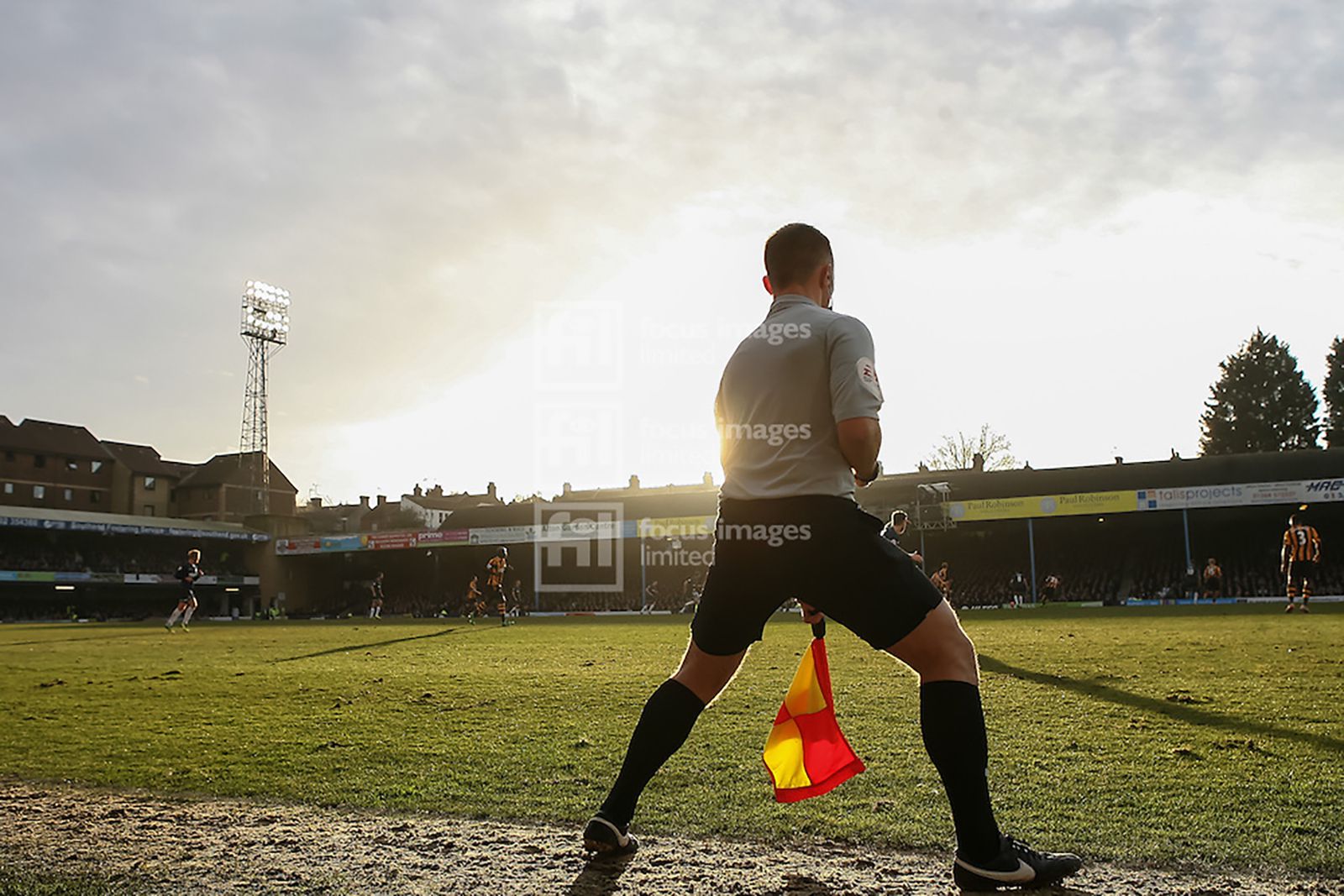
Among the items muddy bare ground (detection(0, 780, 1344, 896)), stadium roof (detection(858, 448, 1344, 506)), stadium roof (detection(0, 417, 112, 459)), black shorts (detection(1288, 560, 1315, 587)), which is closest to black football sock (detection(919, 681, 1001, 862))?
muddy bare ground (detection(0, 780, 1344, 896))

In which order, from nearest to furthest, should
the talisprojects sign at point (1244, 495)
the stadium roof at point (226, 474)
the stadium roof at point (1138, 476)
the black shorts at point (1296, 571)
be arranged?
the black shorts at point (1296, 571), the talisprojects sign at point (1244, 495), the stadium roof at point (1138, 476), the stadium roof at point (226, 474)

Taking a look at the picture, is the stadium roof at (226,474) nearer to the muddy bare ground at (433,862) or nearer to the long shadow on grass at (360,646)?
the long shadow on grass at (360,646)

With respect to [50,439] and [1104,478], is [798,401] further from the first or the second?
[50,439]

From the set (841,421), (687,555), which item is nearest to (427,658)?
(841,421)

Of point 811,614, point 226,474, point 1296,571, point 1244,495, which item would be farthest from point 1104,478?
point 226,474

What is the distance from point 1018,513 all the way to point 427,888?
4033 cm

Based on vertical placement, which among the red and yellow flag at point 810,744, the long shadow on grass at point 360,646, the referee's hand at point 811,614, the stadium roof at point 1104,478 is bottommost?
the long shadow on grass at point 360,646

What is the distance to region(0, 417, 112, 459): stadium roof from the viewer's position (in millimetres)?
75188

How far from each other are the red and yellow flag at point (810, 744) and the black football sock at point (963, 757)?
1.92 ft

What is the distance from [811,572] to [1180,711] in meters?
4.61

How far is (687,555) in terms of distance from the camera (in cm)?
Answer: 4888

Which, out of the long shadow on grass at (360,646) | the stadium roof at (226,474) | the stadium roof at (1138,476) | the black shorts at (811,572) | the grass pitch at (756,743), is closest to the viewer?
the black shorts at (811,572)

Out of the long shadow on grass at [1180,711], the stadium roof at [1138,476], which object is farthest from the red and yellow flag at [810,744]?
the stadium roof at [1138,476]

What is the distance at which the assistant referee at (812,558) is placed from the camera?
9.81 ft
